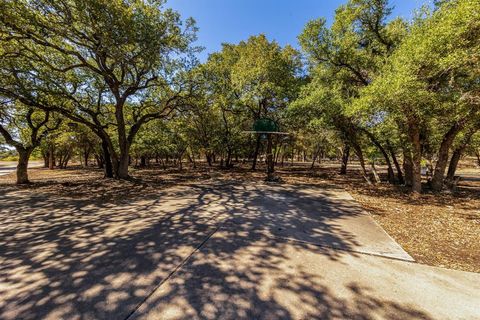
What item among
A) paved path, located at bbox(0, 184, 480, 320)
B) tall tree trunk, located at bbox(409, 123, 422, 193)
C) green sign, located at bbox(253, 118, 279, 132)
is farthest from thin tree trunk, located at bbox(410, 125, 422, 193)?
green sign, located at bbox(253, 118, 279, 132)

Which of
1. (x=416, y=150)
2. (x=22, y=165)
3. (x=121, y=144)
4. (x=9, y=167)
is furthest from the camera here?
(x=9, y=167)

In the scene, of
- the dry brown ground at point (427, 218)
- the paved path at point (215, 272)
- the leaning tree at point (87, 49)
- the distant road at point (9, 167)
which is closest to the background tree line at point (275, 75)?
the leaning tree at point (87, 49)

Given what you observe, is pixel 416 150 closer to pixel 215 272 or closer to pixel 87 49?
pixel 215 272

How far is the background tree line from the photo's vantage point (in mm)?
6602

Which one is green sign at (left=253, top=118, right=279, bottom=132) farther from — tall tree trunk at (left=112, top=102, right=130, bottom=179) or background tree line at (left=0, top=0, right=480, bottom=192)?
tall tree trunk at (left=112, top=102, right=130, bottom=179)

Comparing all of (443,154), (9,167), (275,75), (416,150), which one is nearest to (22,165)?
(275,75)

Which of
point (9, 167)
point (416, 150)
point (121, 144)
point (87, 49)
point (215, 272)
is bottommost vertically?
point (9, 167)

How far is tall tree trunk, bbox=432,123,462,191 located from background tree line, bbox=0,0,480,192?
0.06m

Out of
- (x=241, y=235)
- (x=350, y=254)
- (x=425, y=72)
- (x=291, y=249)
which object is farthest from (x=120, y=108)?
(x=425, y=72)

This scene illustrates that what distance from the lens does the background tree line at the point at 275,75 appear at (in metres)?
6.60

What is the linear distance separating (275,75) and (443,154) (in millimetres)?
9859

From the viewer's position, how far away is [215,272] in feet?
10.4

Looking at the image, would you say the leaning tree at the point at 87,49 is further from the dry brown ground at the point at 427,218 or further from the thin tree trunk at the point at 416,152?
the thin tree trunk at the point at 416,152

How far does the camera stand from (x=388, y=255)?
391cm
